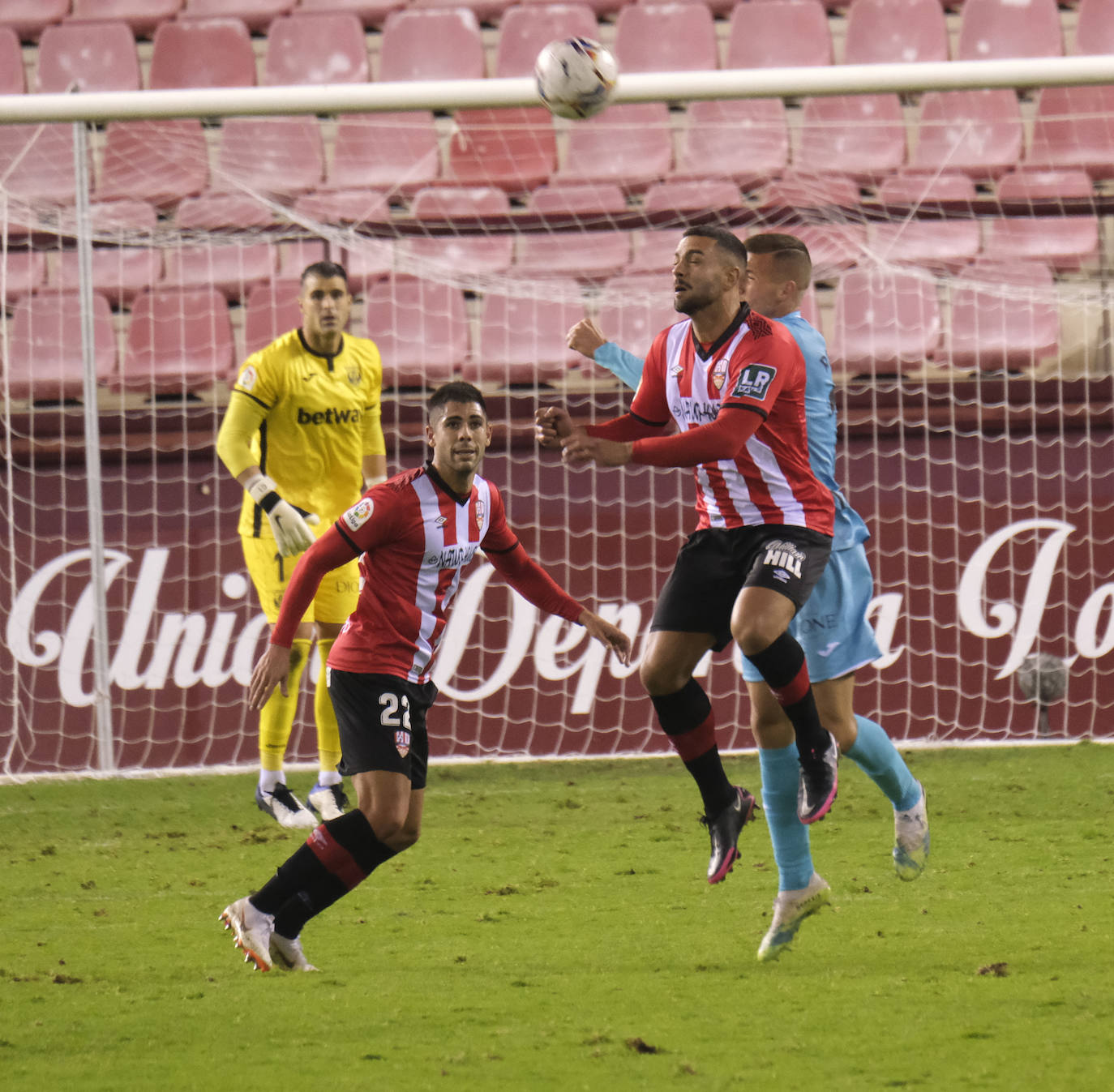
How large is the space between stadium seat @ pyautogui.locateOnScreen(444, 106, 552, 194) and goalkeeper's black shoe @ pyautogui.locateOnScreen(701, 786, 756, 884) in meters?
7.63

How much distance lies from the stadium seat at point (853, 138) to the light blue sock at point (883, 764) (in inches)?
279

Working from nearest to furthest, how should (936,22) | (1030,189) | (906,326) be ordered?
(906,326)
(1030,189)
(936,22)

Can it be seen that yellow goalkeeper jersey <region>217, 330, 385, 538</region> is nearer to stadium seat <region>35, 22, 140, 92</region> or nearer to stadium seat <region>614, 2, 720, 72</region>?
stadium seat <region>614, 2, 720, 72</region>

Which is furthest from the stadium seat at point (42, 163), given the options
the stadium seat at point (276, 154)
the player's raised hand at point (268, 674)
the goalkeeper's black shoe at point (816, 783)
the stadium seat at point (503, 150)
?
the goalkeeper's black shoe at point (816, 783)

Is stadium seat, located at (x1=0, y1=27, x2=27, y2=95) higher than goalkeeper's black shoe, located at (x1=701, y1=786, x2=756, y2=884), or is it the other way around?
stadium seat, located at (x1=0, y1=27, x2=27, y2=95)

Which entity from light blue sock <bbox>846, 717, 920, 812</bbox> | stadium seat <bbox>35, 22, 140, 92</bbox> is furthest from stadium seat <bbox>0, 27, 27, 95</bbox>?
light blue sock <bbox>846, 717, 920, 812</bbox>

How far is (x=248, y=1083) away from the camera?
9.37 ft

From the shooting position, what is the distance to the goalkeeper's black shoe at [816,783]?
3891 millimetres

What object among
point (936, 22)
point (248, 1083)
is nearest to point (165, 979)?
point (248, 1083)

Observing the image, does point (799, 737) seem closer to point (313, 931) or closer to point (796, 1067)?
point (796, 1067)

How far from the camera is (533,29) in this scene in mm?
11961

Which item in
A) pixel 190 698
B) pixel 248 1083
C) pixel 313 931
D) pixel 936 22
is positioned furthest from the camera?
pixel 936 22

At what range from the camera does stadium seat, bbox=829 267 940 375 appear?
943cm

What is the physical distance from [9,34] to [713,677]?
8183mm
